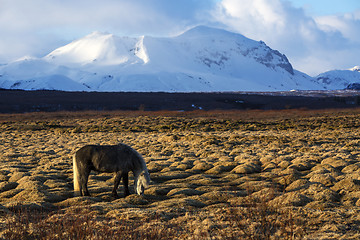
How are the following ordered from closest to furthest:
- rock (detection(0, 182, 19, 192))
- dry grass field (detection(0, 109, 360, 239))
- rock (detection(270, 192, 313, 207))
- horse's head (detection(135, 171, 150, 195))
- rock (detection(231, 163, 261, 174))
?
dry grass field (detection(0, 109, 360, 239)) → rock (detection(270, 192, 313, 207)) → horse's head (detection(135, 171, 150, 195)) → rock (detection(0, 182, 19, 192)) → rock (detection(231, 163, 261, 174))

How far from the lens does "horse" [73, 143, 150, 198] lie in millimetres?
10438

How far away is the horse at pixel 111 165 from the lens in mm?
10438

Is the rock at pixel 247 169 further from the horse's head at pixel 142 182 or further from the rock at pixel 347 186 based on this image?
the horse's head at pixel 142 182

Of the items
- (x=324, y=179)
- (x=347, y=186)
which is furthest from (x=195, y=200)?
(x=324, y=179)

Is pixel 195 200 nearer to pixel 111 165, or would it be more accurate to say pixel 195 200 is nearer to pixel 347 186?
pixel 111 165

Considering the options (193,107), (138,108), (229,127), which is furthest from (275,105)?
(229,127)

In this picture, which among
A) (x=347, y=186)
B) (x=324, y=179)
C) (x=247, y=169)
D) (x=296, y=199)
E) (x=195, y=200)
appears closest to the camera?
(x=296, y=199)

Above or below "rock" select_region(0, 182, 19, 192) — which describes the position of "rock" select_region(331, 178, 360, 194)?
above

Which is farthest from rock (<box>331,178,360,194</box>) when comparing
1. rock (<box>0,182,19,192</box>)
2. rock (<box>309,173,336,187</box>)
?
rock (<box>0,182,19,192</box>)

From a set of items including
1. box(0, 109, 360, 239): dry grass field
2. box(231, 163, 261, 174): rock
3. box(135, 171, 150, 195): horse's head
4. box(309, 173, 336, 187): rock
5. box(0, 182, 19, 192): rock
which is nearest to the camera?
box(0, 109, 360, 239): dry grass field

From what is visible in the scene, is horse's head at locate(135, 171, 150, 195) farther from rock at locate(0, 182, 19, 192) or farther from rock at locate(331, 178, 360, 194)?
rock at locate(331, 178, 360, 194)

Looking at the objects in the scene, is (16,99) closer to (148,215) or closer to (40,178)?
(40,178)

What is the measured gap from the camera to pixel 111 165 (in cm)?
1042

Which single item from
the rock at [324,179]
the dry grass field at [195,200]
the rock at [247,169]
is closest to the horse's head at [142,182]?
the dry grass field at [195,200]
